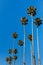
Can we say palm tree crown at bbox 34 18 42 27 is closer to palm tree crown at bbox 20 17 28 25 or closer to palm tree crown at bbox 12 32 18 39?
palm tree crown at bbox 20 17 28 25

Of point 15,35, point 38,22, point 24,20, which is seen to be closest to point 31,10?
point 38,22

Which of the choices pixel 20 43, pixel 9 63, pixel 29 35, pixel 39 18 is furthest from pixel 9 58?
pixel 39 18

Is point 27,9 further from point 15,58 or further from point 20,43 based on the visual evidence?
point 15,58

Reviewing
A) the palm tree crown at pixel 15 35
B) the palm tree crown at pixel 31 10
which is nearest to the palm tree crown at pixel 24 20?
the palm tree crown at pixel 31 10

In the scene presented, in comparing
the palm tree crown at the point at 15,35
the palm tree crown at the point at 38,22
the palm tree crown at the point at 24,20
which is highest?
the palm tree crown at the point at 24,20

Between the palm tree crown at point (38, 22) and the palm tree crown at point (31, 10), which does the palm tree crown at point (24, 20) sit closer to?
the palm tree crown at point (38, 22)

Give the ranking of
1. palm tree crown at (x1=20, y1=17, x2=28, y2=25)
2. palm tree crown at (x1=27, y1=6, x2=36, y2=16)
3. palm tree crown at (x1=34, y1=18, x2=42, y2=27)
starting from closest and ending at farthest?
palm tree crown at (x1=27, y1=6, x2=36, y2=16) < palm tree crown at (x1=34, y1=18, x2=42, y2=27) < palm tree crown at (x1=20, y1=17, x2=28, y2=25)

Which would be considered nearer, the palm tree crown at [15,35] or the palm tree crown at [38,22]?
the palm tree crown at [38,22]

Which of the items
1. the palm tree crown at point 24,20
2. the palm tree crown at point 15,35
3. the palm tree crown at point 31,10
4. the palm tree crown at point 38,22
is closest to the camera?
the palm tree crown at point 31,10

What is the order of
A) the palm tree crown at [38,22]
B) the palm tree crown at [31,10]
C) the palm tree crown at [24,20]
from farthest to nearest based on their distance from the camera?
the palm tree crown at [24,20] → the palm tree crown at [38,22] → the palm tree crown at [31,10]

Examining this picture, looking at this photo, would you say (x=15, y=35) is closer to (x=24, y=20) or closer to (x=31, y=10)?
(x=24, y=20)

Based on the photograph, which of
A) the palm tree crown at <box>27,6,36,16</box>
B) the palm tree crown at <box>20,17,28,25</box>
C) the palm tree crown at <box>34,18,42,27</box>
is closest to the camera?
the palm tree crown at <box>27,6,36,16</box>

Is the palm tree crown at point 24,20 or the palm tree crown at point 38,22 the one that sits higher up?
the palm tree crown at point 24,20

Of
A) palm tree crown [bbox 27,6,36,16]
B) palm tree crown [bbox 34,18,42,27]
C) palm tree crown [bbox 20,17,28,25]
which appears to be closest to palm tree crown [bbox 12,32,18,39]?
palm tree crown [bbox 20,17,28,25]
